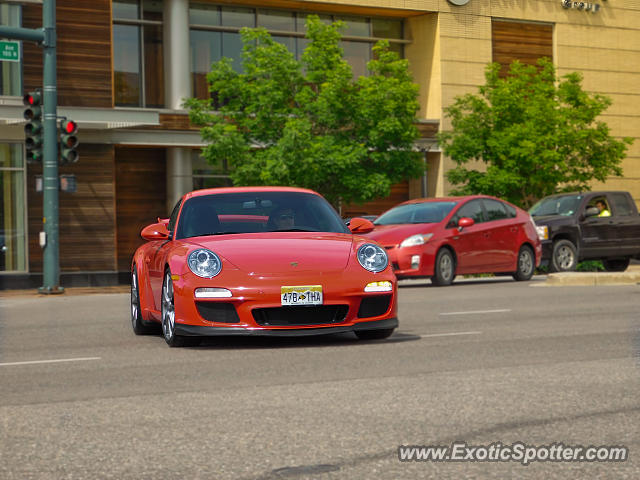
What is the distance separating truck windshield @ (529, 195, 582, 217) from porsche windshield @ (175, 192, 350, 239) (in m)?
15.5

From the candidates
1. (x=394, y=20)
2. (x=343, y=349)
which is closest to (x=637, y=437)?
(x=343, y=349)

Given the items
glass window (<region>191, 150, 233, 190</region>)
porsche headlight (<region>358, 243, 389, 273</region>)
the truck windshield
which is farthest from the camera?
glass window (<region>191, 150, 233, 190</region>)

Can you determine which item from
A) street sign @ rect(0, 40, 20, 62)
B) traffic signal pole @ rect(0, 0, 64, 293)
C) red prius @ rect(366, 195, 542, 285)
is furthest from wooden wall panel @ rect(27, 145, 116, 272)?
red prius @ rect(366, 195, 542, 285)

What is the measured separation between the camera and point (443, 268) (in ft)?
68.0

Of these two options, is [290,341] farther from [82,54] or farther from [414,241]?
[82,54]

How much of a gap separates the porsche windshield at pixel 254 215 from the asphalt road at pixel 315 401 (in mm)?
1064

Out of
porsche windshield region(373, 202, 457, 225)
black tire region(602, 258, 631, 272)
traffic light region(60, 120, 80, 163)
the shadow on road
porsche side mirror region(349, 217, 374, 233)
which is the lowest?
black tire region(602, 258, 631, 272)

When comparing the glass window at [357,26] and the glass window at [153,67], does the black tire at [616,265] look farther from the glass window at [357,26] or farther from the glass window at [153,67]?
the glass window at [153,67]

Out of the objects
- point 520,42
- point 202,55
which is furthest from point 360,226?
point 520,42

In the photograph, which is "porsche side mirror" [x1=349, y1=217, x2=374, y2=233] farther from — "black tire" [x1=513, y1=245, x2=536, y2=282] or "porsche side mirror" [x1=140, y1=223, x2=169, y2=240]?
"black tire" [x1=513, y1=245, x2=536, y2=282]

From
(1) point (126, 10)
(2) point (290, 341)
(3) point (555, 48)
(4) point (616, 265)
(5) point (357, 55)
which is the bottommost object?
(4) point (616, 265)

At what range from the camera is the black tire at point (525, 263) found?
22.3 metres

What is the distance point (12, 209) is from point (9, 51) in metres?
8.55

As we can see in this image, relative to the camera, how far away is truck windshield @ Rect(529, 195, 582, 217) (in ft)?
84.7
